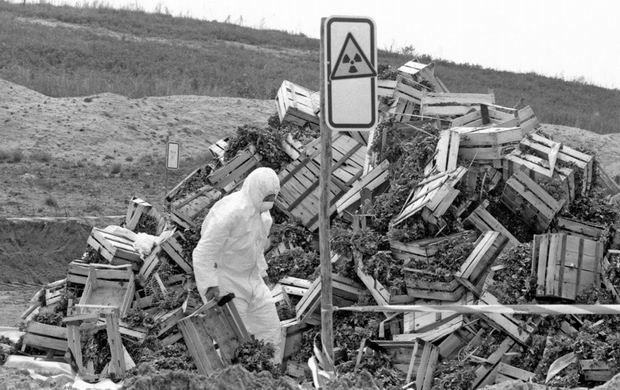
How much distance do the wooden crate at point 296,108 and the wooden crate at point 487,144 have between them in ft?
8.18

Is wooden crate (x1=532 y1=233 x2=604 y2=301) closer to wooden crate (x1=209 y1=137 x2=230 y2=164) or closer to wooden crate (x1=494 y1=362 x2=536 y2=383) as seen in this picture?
wooden crate (x1=494 y1=362 x2=536 y2=383)

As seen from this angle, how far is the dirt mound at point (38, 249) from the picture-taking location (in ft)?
48.3

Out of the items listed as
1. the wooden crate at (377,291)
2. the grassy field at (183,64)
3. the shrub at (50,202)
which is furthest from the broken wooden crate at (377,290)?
the grassy field at (183,64)

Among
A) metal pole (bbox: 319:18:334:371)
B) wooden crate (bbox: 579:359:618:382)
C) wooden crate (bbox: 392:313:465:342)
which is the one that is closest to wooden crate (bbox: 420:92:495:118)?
wooden crate (bbox: 392:313:465:342)

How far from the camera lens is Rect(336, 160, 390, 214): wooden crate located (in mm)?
10789

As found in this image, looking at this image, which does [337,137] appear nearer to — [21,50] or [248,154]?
[248,154]

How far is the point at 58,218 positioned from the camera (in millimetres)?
16219

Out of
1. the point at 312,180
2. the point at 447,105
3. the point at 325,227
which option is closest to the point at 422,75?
the point at 447,105

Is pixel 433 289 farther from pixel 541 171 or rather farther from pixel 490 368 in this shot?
pixel 541 171

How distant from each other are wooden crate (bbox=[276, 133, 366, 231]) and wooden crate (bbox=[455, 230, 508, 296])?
2.33 metres

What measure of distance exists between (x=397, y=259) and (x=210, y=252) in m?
1.78

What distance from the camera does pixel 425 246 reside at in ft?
30.5

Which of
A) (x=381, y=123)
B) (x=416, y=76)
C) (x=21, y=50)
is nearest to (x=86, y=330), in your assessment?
(x=381, y=123)

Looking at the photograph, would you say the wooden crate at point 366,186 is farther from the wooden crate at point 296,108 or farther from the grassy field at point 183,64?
the grassy field at point 183,64
